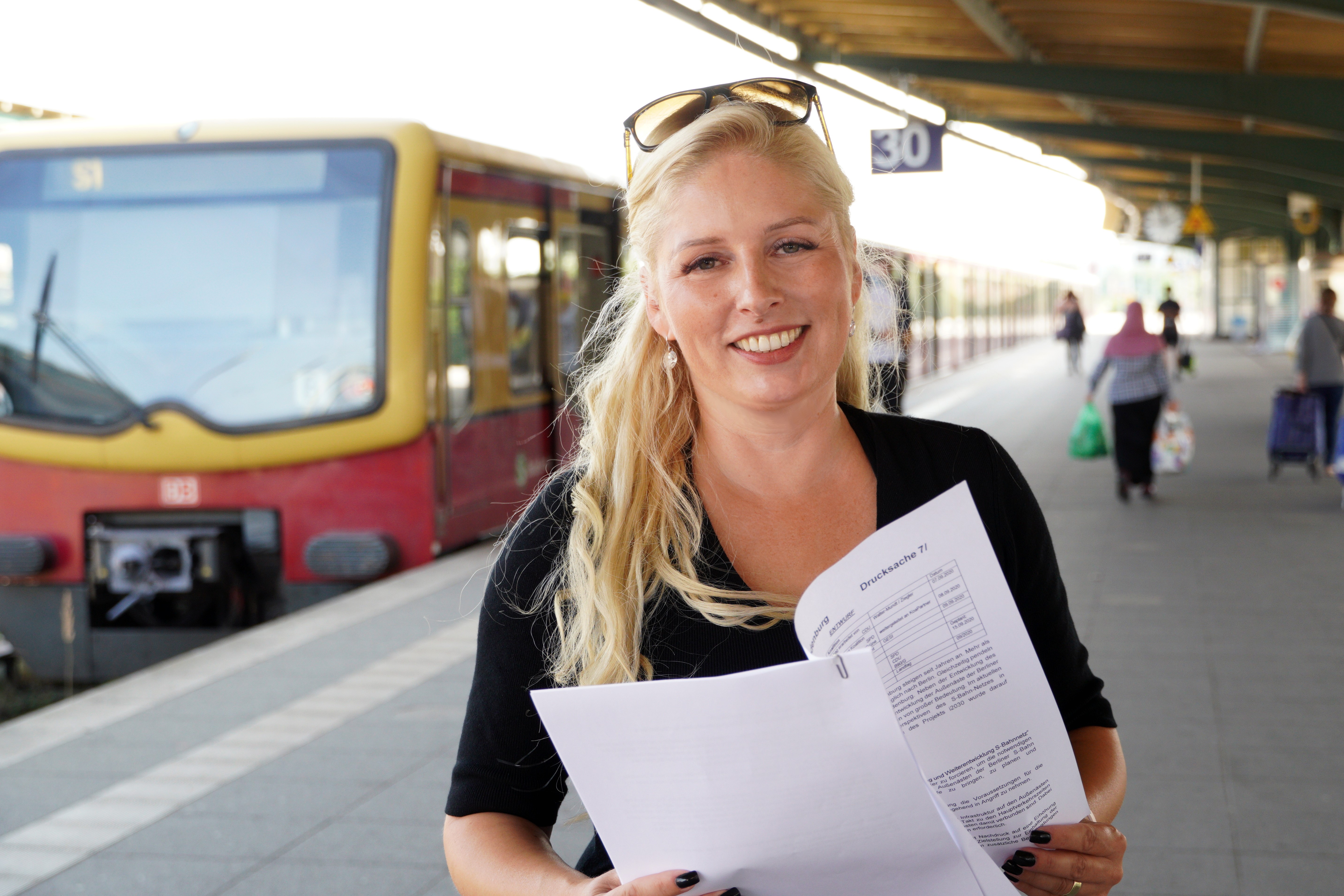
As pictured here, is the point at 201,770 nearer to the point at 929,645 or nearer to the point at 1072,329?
the point at 929,645

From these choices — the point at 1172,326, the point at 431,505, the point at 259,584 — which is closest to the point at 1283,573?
the point at 431,505

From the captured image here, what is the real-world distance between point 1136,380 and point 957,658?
31.3ft

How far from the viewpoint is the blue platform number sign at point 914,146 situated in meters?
11.3

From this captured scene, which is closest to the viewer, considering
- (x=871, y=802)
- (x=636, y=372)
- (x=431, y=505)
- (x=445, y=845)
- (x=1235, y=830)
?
(x=871, y=802)

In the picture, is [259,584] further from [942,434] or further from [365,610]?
[942,434]

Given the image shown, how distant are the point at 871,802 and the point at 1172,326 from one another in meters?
21.1

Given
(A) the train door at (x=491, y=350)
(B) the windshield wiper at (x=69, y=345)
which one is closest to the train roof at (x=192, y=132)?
(A) the train door at (x=491, y=350)

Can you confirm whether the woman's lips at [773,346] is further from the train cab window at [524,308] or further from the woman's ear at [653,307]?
the train cab window at [524,308]

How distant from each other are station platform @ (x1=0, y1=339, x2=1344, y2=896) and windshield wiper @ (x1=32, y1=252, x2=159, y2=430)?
1499 millimetres

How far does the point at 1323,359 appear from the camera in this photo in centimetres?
1190

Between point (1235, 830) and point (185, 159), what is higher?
point (185, 159)

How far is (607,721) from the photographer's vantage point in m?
1.30

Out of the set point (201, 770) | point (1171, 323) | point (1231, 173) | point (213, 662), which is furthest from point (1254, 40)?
point (1231, 173)

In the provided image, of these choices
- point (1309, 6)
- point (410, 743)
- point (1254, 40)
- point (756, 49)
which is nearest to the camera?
point (756, 49)
